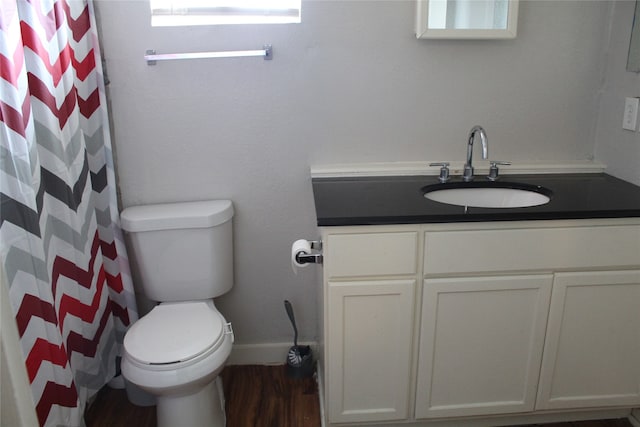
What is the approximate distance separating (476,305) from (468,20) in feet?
3.42

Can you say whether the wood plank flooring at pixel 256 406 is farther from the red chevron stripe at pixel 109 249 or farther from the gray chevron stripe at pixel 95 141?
the gray chevron stripe at pixel 95 141

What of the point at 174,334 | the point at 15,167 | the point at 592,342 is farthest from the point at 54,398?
the point at 592,342

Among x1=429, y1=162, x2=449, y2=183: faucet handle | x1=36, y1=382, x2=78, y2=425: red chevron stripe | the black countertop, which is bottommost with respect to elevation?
x1=36, y1=382, x2=78, y2=425: red chevron stripe

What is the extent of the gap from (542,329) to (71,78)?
5.81 feet

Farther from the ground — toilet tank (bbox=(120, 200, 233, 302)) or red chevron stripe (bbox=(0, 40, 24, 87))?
red chevron stripe (bbox=(0, 40, 24, 87))

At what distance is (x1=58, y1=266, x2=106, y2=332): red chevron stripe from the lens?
5.72 ft

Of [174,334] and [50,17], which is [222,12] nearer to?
[50,17]

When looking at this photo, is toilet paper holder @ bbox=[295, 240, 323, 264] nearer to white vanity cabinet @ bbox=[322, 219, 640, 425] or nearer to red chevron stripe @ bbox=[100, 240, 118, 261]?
white vanity cabinet @ bbox=[322, 219, 640, 425]

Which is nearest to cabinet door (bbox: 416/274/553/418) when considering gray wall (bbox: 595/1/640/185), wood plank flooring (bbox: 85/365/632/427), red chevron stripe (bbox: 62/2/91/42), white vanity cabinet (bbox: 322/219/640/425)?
white vanity cabinet (bbox: 322/219/640/425)

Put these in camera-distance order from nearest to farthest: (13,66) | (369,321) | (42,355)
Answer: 1. (13,66)
2. (42,355)
3. (369,321)

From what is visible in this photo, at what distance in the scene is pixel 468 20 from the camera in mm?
1951

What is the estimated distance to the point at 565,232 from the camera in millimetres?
1642

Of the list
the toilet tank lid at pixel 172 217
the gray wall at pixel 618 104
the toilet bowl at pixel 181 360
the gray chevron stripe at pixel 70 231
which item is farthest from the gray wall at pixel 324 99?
the toilet bowl at pixel 181 360

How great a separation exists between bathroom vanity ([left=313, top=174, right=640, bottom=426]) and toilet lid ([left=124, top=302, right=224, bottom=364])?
0.40 metres
